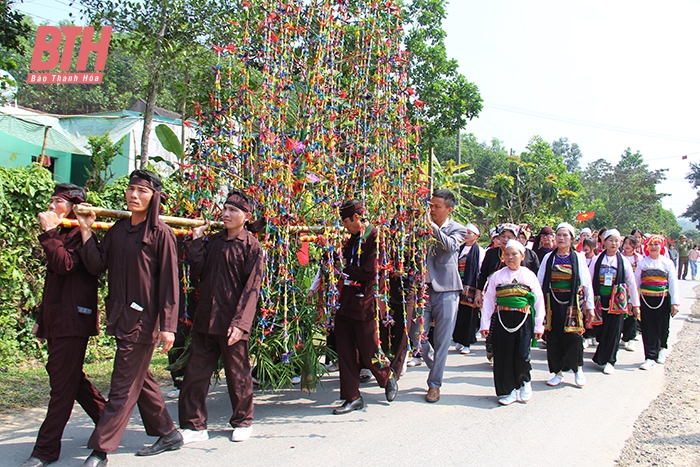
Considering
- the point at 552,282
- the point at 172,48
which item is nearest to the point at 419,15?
the point at 172,48

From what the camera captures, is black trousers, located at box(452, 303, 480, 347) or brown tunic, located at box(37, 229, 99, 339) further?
black trousers, located at box(452, 303, 480, 347)

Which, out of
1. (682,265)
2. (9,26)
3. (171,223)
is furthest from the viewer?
(682,265)

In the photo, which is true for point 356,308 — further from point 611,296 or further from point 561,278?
point 611,296

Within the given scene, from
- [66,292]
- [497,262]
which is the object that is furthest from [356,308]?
[497,262]

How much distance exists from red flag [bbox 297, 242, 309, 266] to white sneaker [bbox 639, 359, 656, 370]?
4.92m

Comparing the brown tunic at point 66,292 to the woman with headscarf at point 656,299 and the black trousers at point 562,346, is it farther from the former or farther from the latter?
the woman with headscarf at point 656,299

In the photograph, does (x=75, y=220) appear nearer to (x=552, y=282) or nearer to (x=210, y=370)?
(x=210, y=370)

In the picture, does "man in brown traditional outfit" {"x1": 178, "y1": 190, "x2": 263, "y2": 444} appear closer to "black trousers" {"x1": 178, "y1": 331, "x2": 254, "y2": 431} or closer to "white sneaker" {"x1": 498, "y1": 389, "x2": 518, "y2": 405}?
"black trousers" {"x1": 178, "y1": 331, "x2": 254, "y2": 431}

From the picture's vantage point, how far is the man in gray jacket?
577cm

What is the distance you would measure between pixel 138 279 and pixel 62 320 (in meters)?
0.56

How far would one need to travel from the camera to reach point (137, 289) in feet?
12.8

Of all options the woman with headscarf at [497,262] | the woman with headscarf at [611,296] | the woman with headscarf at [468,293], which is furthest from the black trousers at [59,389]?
the woman with headscarf at [611,296]

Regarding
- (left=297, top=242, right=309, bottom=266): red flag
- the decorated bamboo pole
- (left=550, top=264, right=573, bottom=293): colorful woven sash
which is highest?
the decorated bamboo pole
